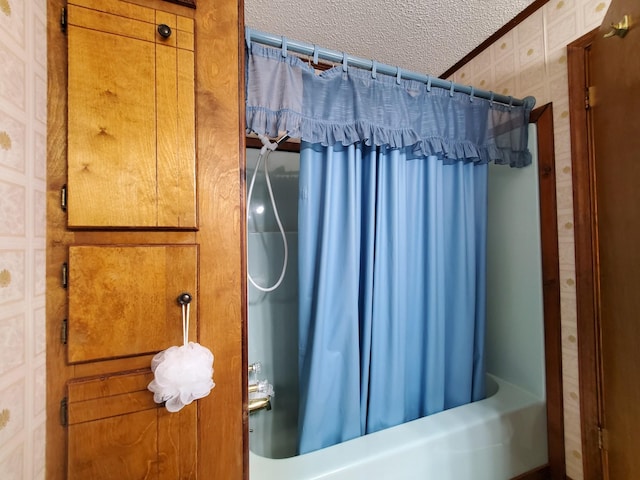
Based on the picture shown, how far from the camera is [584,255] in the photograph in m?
1.03

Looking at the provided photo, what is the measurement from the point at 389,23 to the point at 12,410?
5.84 ft

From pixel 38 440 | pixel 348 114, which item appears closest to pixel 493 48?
pixel 348 114

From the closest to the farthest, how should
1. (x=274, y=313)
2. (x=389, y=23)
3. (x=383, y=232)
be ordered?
(x=383, y=232)
(x=389, y=23)
(x=274, y=313)

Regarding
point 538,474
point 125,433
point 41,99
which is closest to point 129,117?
point 41,99

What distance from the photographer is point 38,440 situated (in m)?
0.54

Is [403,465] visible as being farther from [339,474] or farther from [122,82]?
[122,82]

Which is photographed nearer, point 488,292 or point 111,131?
point 111,131

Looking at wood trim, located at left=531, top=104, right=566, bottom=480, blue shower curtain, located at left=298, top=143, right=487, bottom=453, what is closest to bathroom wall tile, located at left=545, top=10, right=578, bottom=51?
wood trim, located at left=531, top=104, right=566, bottom=480

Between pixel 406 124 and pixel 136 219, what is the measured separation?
929 millimetres

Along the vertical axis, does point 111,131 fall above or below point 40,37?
below

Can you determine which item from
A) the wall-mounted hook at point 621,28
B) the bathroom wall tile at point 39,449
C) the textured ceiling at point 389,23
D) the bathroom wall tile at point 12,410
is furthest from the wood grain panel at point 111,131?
the wall-mounted hook at point 621,28

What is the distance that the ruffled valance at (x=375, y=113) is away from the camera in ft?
2.67

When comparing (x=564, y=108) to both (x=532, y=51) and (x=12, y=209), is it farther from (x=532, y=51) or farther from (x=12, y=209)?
(x=12, y=209)

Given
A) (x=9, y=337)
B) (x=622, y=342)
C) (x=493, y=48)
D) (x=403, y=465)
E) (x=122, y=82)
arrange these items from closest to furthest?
(x=9, y=337)
(x=122, y=82)
(x=622, y=342)
(x=403, y=465)
(x=493, y=48)
